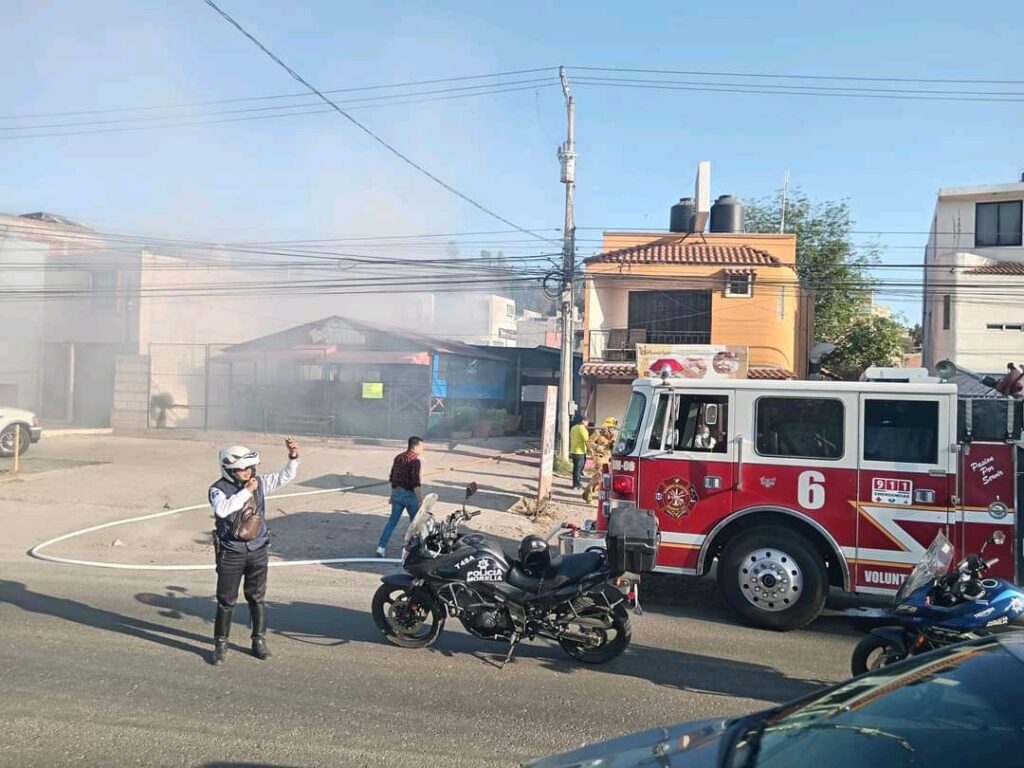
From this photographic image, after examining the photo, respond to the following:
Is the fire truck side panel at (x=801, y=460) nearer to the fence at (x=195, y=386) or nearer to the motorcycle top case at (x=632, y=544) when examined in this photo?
the motorcycle top case at (x=632, y=544)

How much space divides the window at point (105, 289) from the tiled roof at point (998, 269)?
104ft

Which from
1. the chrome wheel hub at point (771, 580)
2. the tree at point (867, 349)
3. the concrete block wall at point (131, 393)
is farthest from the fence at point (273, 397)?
the chrome wheel hub at point (771, 580)

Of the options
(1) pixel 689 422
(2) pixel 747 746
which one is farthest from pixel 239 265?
(2) pixel 747 746

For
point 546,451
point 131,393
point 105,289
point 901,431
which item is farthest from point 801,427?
point 105,289

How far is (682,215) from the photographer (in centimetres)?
2780

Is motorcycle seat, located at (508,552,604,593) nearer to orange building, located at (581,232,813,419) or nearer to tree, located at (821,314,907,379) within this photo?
orange building, located at (581,232,813,419)

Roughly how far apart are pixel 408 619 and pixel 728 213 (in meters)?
25.2

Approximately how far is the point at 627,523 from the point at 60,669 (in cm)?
401

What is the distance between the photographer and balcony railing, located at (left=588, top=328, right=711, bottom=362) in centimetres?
2378

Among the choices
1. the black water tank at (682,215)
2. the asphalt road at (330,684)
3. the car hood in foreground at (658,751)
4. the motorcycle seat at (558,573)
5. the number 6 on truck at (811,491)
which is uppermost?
the black water tank at (682,215)

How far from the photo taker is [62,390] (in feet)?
104

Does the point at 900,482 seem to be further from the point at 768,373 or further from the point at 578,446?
the point at 768,373

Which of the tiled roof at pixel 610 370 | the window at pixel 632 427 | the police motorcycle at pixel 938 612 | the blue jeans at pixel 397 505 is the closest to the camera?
the police motorcycle at pixel 938 612

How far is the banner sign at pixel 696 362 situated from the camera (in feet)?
24.6
